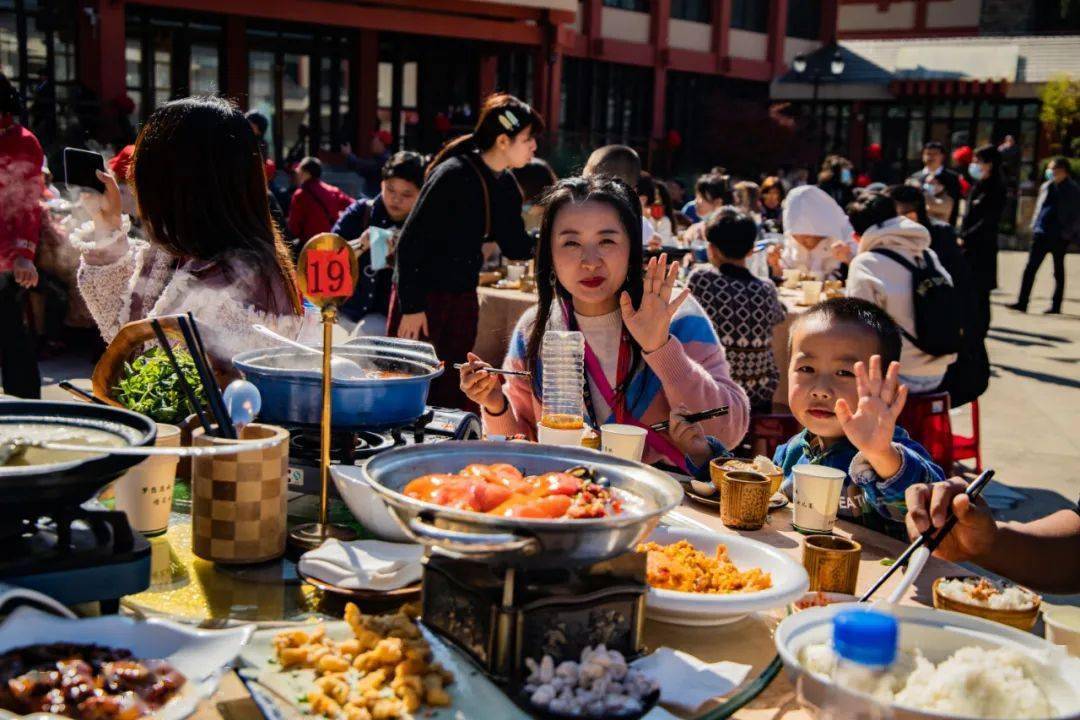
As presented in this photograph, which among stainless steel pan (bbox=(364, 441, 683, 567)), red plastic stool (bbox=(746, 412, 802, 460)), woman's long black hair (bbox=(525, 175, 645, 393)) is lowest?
red plastic stool (bbox=(746, 412, 802, 460))

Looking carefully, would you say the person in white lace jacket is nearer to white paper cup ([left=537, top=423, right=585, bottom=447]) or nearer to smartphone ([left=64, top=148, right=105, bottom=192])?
smartphone ([left=64, top=148, right=105, bottom=192])

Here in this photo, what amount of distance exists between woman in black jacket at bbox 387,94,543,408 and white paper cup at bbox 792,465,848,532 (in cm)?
324

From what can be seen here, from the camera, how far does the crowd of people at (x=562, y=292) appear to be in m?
2.77

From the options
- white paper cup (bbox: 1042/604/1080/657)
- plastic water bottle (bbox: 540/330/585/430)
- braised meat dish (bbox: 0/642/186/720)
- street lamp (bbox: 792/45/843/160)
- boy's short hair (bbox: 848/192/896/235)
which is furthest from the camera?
street lamp (bbox: 792/45/843/160)

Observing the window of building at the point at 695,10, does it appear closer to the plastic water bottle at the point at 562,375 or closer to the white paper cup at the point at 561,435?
the plastic water bottle at the point at 562,375

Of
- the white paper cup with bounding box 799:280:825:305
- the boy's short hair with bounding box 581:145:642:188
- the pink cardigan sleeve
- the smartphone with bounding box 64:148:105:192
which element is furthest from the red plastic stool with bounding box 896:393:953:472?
the smartphone with bounding box 64:148:105:192

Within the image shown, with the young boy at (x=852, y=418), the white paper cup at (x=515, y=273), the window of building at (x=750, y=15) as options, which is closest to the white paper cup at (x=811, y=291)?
the white paper cup at (x=515, y=273)

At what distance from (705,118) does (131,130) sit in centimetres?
1793

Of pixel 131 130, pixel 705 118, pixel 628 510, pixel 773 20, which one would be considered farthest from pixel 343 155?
pixel 628 510

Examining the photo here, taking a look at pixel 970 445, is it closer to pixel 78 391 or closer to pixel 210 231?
pixel 210 231

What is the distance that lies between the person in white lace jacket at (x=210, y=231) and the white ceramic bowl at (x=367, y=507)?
3.50ft

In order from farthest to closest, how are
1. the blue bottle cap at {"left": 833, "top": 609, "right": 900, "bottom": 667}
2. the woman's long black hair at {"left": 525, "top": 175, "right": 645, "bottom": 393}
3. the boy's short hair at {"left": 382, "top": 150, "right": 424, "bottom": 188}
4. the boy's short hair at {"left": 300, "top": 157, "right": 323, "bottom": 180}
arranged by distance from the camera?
the boy's short hair at {"left": 300, "top": 157, "right": 323, "bottom": 180}, the boy's short hair at {"left": 382, "top": 150, "right": 424, "bottom": 188}, the woman's long black hair at {"left": 525, "top": 175, "right": 645, "bottom": 393}, the blue bottle cap at {"left": 833, "top": 609, "right": 900, "bottom": 667}

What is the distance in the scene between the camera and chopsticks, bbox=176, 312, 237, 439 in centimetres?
190

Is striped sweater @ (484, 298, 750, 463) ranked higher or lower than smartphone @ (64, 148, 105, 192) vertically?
lower
